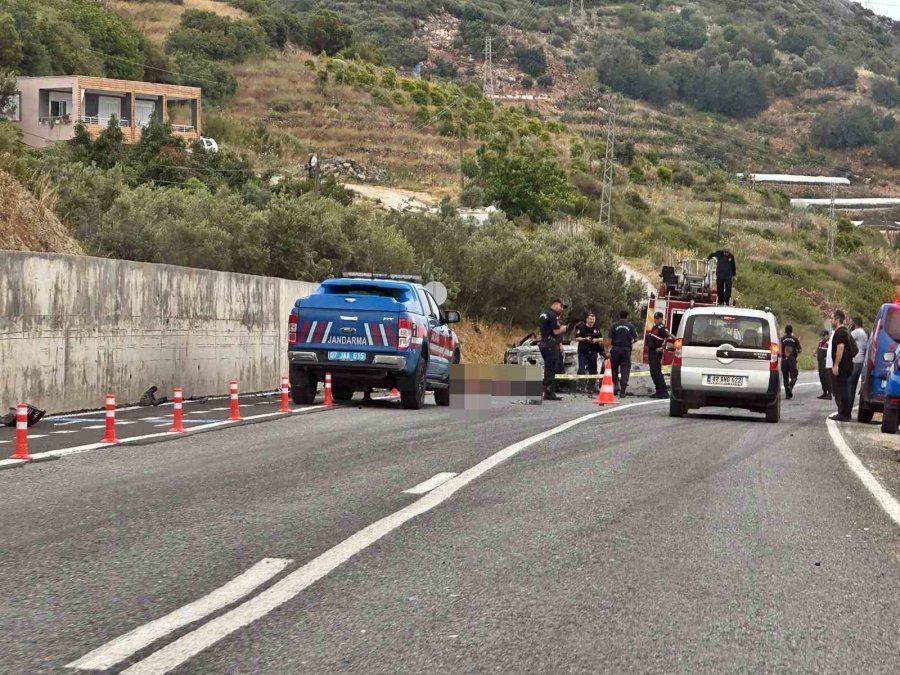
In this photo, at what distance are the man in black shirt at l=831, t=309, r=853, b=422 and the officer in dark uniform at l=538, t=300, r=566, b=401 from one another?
214 inches

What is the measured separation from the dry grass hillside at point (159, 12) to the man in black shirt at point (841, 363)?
94.1 meters

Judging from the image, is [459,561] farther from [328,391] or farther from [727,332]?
[727,332]

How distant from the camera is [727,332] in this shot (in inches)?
902

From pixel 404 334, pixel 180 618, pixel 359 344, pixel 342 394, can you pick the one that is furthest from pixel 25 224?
pixel 180 618

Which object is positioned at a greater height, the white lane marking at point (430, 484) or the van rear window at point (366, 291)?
the van rear window at point (366, 291)

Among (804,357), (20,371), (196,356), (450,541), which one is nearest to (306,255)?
(196,356)

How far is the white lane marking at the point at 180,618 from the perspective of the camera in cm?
561

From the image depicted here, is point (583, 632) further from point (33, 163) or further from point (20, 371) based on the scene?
point (33, 163)

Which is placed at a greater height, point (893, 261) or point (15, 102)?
point (15, 102)

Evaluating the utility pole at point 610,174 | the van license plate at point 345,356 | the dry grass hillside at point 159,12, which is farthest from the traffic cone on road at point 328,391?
the dry grass hillside at point 159,12

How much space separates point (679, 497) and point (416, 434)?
584 cm

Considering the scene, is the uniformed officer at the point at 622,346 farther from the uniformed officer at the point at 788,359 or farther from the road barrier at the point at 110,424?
the road barrier at the point at 110,424

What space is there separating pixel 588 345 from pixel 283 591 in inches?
957

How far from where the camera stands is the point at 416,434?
16.6 m
